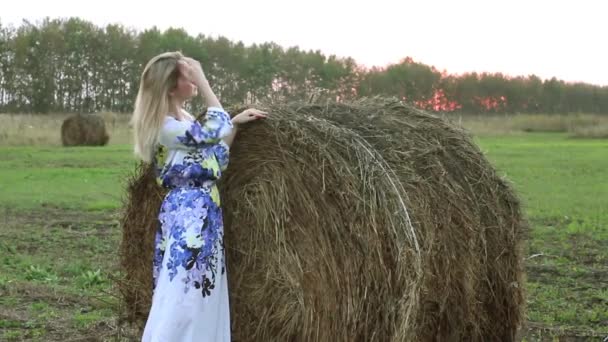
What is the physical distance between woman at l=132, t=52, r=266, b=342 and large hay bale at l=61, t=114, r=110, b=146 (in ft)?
90.6

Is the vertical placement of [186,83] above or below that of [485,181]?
above

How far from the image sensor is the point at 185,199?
5199mm

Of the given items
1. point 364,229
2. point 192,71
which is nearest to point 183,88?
point 192,71

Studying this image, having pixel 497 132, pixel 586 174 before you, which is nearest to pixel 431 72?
pixel 497 132

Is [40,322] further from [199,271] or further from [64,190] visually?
[64,190]

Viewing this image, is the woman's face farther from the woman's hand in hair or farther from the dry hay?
the dry hay

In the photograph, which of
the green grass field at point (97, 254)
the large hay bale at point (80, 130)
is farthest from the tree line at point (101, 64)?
the green grass field at point (97, 254)

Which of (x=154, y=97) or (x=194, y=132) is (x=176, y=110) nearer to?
(x=154, y=97)

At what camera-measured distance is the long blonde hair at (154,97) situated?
17.1 feet

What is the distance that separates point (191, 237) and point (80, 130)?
91.8ft

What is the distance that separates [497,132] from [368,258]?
4412 cm

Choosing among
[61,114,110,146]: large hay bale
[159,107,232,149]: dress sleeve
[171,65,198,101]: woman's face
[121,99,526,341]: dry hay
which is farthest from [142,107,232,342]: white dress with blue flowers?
[61,114,110,146]: large hay bale

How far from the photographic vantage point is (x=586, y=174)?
70.2ft

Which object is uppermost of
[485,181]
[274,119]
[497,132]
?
[274,119]
